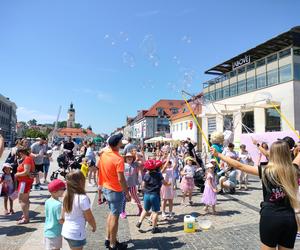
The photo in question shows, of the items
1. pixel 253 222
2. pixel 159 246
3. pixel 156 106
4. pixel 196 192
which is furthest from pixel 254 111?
pixel 156 106

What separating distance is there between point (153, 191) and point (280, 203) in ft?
11.0

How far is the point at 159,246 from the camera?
498 cm

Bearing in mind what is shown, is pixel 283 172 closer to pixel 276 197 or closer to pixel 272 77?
pixel 276 197

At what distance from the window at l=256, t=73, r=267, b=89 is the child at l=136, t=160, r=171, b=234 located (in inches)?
965

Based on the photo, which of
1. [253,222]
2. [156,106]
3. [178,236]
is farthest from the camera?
[156,106]

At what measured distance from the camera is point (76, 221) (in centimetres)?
350

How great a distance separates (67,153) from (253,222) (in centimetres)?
926

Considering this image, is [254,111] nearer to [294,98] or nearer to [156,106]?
[294,98]

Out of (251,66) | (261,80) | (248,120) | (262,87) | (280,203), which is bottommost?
(280,203)

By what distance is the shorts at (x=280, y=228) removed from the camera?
2.81 m

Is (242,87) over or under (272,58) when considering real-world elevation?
under

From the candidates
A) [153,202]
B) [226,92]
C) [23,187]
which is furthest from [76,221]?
[226,92]

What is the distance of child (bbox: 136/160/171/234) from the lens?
19.1 ft

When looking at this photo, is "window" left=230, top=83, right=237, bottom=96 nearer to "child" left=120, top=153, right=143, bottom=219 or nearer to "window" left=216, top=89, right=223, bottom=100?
"window" left=216, top=89, right=223, bottom=100
